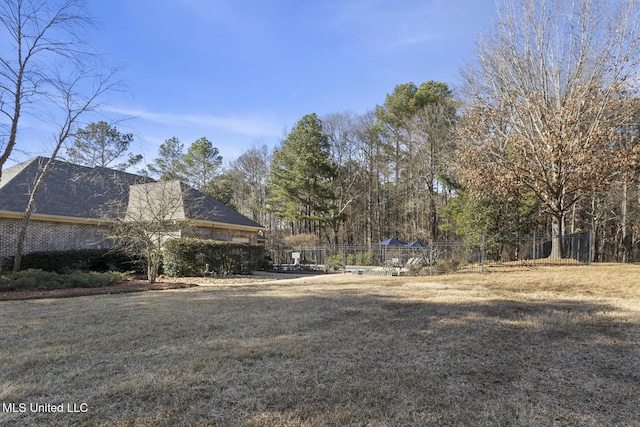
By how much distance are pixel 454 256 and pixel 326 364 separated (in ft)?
59.8

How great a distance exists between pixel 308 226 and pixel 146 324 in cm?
2984

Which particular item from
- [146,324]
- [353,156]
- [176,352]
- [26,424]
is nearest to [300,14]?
[146,324]

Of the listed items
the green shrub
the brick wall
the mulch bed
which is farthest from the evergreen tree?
the green shrub

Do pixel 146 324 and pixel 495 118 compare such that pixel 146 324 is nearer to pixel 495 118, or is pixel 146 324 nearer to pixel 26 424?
pixel 26 424

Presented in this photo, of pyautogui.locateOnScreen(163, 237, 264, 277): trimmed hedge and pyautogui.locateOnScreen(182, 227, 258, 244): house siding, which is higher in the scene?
pyautogui.locateOnScreen(182, 227, 258, 244): house siding

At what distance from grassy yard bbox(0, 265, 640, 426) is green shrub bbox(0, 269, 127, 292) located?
347cm

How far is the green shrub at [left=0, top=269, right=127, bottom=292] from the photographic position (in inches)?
416

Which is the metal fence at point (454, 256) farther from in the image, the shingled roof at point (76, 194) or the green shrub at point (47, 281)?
the green shrub at point (47, 281)

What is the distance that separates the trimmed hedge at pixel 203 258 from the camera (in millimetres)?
14930

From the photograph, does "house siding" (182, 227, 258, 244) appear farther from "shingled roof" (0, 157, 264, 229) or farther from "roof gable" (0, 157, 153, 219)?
"roof gable" (0, 157, 153, 219)

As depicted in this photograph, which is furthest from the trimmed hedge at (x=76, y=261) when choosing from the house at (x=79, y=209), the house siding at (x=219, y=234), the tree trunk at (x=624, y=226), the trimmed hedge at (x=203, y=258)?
the tree trunk at (x=624, y=226)

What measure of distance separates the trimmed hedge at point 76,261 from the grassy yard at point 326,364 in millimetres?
7613

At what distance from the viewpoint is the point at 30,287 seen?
35.3 ft

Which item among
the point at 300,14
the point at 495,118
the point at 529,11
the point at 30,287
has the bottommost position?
the point at 30,287
